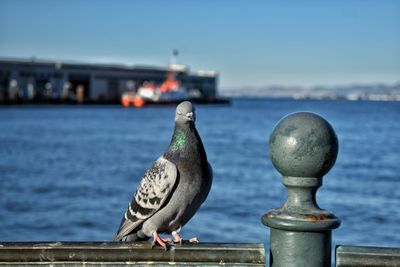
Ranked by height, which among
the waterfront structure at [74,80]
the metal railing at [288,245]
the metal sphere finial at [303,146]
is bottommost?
the waterfront structure at [74,80]

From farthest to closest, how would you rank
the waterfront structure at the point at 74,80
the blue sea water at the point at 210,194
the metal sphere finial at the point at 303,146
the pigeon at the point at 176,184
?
the waterfront structure at the point at 74,80 < the blue sea water at the point at 210,194 < the pigeon at the point at 176,184 < the metal sphere finial at the point at 303,146

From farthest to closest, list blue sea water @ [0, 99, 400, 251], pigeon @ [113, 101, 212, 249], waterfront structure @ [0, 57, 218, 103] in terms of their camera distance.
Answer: waterfront structure @ [0, 57, 218, 103] < blue sea water @ [0, 99, 400, 251] < pigeon @ [113, 101, 212, 249]

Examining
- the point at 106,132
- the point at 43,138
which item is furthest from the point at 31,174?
the point at 106,132

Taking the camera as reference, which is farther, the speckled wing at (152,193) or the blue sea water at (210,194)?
the blue sea water at (210,194)

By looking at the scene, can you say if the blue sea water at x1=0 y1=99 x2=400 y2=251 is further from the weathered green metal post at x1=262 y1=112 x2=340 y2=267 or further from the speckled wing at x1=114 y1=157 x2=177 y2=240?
the weathered green metal post at x1=262 y1=112 x2=340 y2=267

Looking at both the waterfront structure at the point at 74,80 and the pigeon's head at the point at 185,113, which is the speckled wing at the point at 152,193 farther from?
the waterfront structure at the point at 74,80

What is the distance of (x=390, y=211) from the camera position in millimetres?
16875

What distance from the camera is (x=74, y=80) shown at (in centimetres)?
11169

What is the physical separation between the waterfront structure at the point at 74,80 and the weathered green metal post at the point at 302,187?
98.8m

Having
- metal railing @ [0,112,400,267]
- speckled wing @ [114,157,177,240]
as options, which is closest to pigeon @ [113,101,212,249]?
speckled wing @ [114,157,177,240]

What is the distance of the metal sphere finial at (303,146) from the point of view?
2.44 metres

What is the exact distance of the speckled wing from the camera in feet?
10.8

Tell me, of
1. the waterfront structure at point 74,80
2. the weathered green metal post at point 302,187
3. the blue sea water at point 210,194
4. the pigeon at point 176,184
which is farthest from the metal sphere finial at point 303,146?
the waterfront structure at point 74,80

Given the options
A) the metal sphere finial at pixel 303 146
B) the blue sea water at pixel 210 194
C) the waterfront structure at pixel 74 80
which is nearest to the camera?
the metal sphere finial at pixel 303 146
